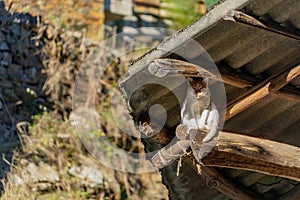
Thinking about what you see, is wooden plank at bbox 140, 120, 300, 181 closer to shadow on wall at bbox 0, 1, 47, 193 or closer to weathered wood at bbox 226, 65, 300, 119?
weathered wood at bbox 226, 65, 300, 119

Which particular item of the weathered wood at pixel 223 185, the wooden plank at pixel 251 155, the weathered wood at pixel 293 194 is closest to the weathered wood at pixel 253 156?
the wooden plank at pixel 251 155

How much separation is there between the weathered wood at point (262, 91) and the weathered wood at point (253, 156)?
0.74 ft

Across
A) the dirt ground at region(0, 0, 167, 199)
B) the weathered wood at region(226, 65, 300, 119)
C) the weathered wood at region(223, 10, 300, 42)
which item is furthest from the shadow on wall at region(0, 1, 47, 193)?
the weathered wood at region(223, 10, 300, 42)

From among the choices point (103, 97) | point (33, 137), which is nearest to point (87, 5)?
point (103, 97)

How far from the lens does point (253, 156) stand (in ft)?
11.3

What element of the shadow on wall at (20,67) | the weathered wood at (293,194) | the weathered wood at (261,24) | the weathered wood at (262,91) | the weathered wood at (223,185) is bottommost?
the weathered wood at (223,185)

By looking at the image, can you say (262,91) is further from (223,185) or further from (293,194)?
(293,194)

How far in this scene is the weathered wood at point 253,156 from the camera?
11.3 feet

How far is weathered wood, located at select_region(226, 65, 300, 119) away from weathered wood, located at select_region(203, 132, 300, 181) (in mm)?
225

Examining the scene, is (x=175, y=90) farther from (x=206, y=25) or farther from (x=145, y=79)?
(x=206, y=25)

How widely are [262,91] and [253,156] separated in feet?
1.26

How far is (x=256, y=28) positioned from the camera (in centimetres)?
338

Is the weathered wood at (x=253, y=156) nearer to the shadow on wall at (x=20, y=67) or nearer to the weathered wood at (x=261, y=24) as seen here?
the weathered wood at (x=261, y=24)

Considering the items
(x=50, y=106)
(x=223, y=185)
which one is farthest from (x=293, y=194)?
(x=50, y=106)
